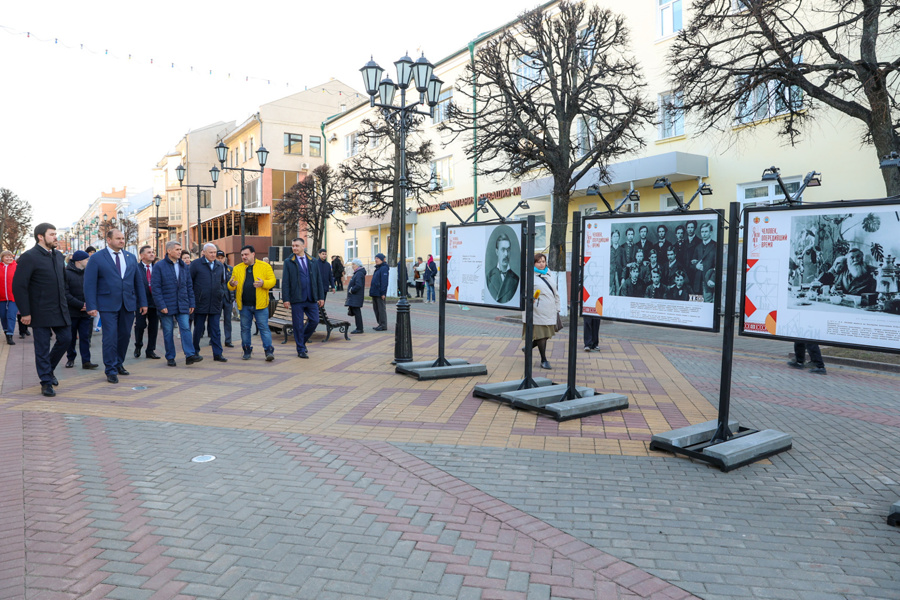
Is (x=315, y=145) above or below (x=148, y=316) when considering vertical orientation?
above

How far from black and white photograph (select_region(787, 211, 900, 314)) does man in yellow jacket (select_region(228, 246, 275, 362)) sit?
25.5ft

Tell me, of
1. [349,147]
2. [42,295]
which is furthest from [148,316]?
[349,147]

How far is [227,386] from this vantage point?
811 cm

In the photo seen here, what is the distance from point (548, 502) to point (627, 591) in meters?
1.14

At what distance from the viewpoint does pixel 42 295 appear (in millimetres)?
7680

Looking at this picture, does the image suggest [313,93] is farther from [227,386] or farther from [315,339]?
[227,386]

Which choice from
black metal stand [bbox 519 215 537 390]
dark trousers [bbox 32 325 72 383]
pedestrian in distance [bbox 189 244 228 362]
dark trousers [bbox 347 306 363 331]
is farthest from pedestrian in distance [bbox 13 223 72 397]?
dark trousers [bbox 347 306 363 331]

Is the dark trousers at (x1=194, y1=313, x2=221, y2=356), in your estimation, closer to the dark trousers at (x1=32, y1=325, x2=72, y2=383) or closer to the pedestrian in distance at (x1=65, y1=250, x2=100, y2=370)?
the pedestrian in distance at (x1=65, y1=250, x2=100, y2=370)

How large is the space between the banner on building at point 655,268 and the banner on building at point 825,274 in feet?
1.00

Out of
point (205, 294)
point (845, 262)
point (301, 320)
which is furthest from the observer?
point (301, 320)

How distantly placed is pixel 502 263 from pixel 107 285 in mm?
5474

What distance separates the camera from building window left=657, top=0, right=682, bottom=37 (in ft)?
66.3

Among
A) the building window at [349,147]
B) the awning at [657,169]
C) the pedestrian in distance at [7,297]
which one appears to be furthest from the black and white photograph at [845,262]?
the building window at [349,147]

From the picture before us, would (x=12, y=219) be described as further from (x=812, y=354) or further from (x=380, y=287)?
(x=812, y=354)
